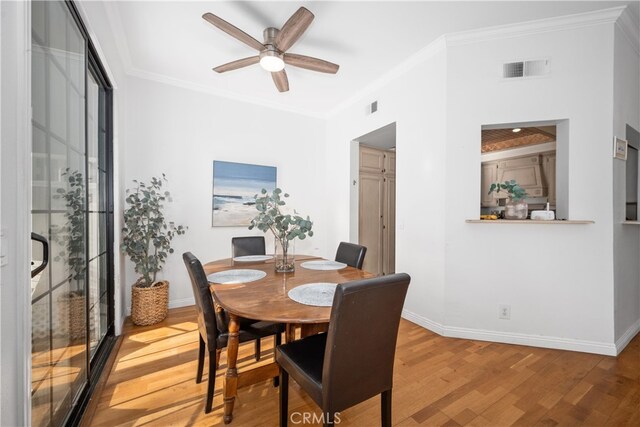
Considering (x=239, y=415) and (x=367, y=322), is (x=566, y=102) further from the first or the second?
(x=239, y=415)

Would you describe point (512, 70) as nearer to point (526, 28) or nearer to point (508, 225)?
point (526, 28)

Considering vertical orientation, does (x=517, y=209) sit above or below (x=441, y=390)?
above

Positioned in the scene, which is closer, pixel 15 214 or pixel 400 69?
pixel 15 214

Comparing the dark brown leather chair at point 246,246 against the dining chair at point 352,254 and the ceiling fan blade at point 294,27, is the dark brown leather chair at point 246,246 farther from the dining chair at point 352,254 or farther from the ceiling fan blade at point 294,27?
the ceiling fan blade at point 294,27

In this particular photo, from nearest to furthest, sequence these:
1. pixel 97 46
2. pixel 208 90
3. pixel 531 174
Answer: pixel 97 46 → pixel 208 90 → pixel 531 174

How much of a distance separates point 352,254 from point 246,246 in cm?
114

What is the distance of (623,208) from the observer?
7.58 feet

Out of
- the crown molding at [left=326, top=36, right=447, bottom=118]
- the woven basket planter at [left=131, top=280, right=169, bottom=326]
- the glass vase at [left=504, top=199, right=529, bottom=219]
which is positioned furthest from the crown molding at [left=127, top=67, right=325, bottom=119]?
the glass vase at [left=504, top=199, right=529, bottom=219]

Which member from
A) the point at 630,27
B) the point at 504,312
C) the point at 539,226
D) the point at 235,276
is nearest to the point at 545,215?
the point at 539,226

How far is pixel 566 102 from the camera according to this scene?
2244mm

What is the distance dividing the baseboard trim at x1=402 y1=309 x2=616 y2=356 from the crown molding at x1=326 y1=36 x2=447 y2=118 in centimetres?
272

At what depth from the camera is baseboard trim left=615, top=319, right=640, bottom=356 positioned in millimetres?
2219

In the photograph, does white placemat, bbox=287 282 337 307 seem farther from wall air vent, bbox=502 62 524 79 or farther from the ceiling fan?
wall air vent, bbox=502 62 524 79

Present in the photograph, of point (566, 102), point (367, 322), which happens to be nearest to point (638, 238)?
point (566, 102)
